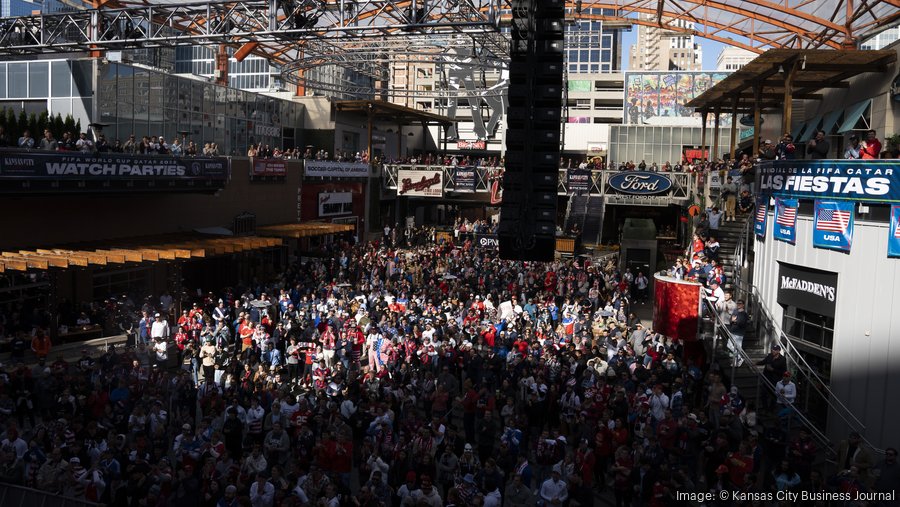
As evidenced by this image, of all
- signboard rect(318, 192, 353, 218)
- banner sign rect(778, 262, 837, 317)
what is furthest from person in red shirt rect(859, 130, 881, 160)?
signboard rect(318, 192, 353, 218)

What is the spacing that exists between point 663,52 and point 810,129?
548 ft

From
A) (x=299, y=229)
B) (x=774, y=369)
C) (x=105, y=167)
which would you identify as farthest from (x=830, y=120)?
(x=105, y=167)

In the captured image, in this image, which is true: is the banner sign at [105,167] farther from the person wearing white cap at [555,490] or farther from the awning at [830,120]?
the awning at [830,120]

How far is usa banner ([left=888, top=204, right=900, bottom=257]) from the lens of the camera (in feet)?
40.0

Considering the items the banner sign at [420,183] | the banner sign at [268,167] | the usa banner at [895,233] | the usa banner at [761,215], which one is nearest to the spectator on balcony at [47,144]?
the banner sign at [268,167]

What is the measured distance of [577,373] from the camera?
13.5 metres

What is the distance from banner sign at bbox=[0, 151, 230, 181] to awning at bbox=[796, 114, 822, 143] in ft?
61.7

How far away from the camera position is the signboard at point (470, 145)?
190 feet

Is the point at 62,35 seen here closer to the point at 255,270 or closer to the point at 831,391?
the point at 255,270

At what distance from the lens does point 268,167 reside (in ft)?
98.7

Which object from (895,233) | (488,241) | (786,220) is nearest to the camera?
(895,233)

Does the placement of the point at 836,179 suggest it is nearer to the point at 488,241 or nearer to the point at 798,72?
the point at 798,72

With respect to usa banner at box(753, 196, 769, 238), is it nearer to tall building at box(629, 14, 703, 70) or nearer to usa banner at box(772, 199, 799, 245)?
usa banner at box(772, 199, 799, 245)

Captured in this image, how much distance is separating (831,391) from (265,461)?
9941mm
